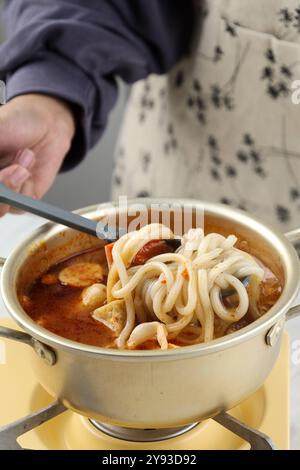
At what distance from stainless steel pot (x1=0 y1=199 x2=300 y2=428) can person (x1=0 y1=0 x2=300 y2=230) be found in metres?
0.54

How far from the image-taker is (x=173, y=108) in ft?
5.65

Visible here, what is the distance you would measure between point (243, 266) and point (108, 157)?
220 centimetres

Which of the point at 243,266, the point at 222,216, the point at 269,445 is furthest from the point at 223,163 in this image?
the point at 269,445

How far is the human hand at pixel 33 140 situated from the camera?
1.30 m

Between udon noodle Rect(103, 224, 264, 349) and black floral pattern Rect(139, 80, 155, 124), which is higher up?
udon noodle Rect(103, 224, 264, 349)

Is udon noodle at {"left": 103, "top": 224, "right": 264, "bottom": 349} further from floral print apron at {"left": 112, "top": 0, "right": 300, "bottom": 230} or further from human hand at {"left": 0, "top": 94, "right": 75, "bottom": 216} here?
floral print apron at {"left": 112, "top": 0, "right": 300, "bottom": 230}

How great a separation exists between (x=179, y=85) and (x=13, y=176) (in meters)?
0.58

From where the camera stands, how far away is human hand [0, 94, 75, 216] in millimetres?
1302

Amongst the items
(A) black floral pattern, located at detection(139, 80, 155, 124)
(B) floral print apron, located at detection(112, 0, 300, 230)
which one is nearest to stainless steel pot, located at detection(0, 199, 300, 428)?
(B) floral print apron, located at detection(112, 0, 300, 230)

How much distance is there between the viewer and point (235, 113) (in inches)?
61.4
